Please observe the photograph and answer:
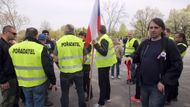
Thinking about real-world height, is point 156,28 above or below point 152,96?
above

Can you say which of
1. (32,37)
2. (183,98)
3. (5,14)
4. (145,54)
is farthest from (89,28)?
(5,14)

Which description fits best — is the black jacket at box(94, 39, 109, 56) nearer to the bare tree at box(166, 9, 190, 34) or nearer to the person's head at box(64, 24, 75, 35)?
the person's head at box(64, 24, 75, 35)

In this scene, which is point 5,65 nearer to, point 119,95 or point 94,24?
point 94,24

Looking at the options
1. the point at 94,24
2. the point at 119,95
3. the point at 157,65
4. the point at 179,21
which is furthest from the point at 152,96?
the point at 179,21

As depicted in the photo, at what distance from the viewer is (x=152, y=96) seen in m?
3.85

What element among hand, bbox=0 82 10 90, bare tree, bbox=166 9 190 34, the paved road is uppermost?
bare tree, bbox=166 9 190 34

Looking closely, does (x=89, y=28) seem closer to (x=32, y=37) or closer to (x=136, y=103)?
(x=32, y=37)

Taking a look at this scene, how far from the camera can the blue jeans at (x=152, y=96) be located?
12.4ft

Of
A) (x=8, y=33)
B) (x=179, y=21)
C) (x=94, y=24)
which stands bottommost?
(x=8, y=33)

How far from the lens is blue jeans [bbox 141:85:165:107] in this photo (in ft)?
12.4

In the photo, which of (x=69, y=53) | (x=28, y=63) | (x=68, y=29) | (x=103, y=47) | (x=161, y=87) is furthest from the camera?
(x=103, y=47)

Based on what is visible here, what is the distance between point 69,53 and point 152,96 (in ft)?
6.72

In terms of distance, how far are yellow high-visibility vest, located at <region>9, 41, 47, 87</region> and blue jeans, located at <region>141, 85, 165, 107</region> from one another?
187 cm

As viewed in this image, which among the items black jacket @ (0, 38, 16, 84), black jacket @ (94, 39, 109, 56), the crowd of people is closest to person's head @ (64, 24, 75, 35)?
the crowd of people
